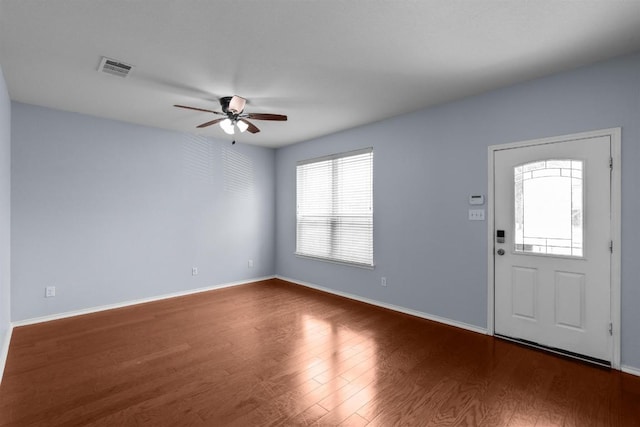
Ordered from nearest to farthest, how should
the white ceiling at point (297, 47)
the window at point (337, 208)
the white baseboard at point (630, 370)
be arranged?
the white ceiling at point (297, 47), the white baseboard at point (630, 370), the window at point (337, 208)

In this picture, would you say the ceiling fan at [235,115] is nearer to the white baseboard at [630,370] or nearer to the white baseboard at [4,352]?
the white baseboard at [4,352]

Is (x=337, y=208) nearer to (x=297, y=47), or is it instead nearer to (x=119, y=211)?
(x=297, y=47)

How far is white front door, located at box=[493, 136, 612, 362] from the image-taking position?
2770 millimetres

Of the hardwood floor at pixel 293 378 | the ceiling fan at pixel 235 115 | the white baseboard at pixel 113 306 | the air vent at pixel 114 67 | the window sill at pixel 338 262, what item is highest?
the air vent at pixel 114 67

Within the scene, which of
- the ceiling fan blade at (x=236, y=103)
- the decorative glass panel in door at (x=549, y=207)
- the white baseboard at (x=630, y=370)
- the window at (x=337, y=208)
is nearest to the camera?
the white baseboard at (x=630, y=370)

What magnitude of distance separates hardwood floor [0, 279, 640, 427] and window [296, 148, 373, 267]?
1411mm

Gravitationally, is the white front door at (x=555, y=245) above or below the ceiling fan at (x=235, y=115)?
below

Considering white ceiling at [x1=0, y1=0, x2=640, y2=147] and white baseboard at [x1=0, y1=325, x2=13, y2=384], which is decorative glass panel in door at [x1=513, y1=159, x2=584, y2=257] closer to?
white ceiling at [x1=0, y1=0, x2=640, y2=147]

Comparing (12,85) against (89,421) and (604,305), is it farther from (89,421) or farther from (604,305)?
(604,305)

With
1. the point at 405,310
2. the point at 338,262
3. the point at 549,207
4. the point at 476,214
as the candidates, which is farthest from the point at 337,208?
the point at 549,207

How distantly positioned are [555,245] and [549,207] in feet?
1.23

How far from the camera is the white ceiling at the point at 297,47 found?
206 cm

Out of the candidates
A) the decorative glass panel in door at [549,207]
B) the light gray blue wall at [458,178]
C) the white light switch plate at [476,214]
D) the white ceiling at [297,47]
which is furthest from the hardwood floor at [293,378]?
the white ceiling at [297,47]

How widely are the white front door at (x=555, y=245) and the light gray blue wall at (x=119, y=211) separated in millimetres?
4322
